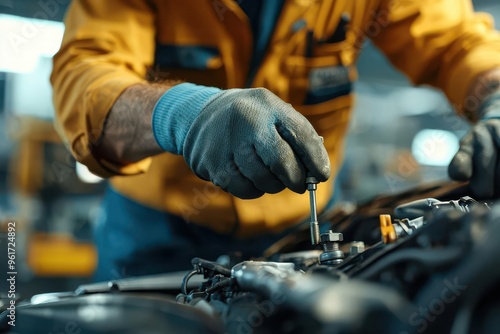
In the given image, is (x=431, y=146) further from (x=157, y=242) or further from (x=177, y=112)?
(x=177, y=112)

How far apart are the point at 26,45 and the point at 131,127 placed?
11.8 feet

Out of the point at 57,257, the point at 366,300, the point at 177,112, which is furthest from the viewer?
the point at 57,257

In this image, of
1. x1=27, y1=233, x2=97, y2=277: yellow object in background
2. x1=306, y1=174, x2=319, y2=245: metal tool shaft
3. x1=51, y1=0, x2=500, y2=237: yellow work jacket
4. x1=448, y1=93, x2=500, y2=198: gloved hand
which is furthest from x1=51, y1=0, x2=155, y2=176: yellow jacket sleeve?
x1=27, y1=233, x2=97, y2=277: yellow object in background

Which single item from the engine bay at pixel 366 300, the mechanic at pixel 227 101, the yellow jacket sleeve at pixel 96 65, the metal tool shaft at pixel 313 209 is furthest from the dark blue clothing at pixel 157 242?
the engine bay at pixel 366 300

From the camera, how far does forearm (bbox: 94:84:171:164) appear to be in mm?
1010

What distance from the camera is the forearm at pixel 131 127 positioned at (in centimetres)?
101

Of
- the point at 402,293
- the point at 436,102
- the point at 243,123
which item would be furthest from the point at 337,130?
the point at 436,102

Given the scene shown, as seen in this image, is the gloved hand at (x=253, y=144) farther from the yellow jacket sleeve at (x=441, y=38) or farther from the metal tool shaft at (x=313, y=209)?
the yellow jacket sleeve at (x=441, y=38)

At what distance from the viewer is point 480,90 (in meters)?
1.38

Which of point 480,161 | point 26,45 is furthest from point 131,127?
point 26,45

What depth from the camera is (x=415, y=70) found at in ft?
5.22

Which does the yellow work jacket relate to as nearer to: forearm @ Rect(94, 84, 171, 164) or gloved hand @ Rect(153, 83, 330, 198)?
forearm @ Rect(94, 84, 171, 164)

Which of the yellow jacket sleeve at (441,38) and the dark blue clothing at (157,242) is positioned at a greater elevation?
the yellow jacket sleeve at (441,38)

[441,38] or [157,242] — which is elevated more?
[441,38]
